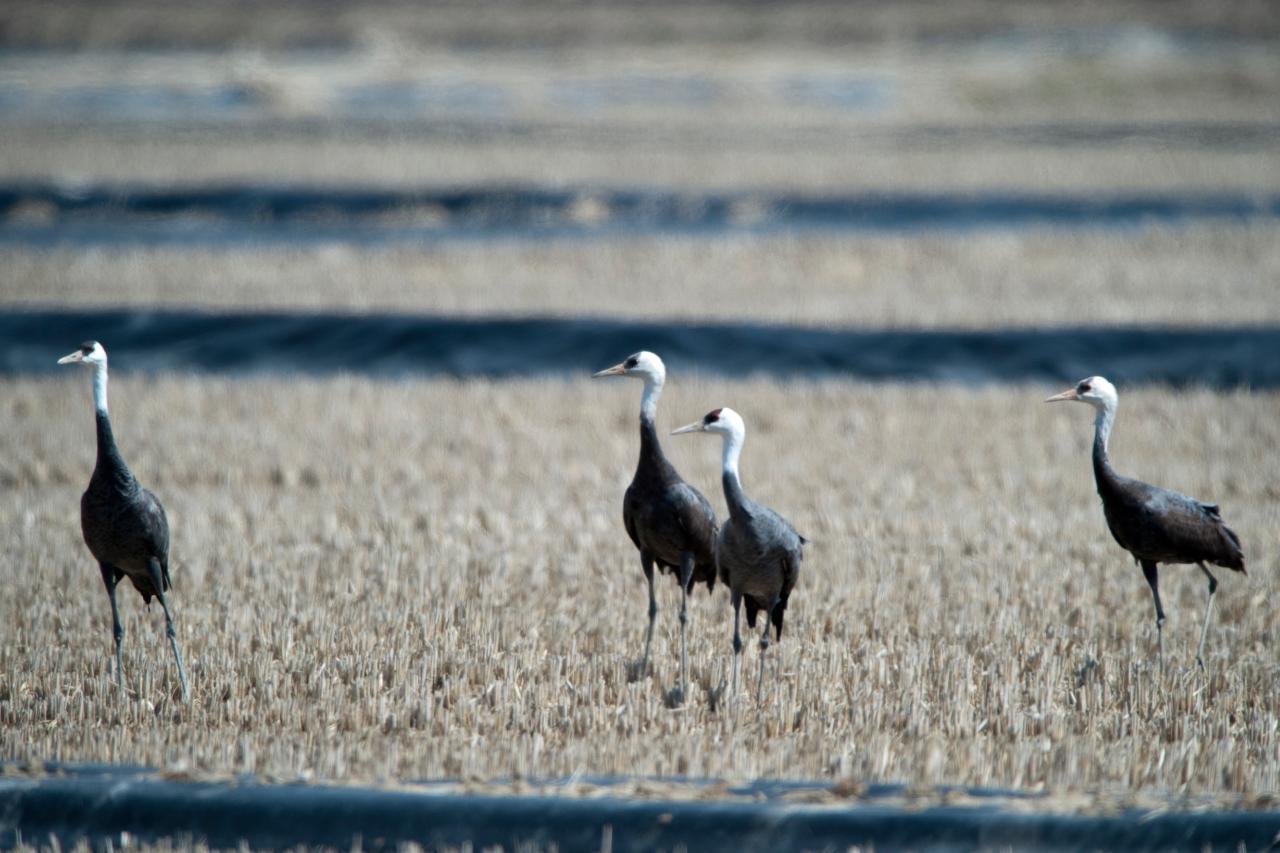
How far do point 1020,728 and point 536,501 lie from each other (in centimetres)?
560

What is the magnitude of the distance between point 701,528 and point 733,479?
→ 2.45 feet

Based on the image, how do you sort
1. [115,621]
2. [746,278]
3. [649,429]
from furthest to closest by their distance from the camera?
[746,278] → [649,429] → [115,621]

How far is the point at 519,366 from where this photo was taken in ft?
57.0

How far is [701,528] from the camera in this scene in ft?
25.0

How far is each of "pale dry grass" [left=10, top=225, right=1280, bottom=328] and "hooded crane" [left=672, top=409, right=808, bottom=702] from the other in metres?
11.0

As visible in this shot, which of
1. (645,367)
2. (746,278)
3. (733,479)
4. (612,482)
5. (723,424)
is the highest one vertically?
(746,278)

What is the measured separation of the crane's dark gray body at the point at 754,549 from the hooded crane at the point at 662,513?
14.8 inches

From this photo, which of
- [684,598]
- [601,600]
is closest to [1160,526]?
[684,598]

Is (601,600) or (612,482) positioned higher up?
(612,482)

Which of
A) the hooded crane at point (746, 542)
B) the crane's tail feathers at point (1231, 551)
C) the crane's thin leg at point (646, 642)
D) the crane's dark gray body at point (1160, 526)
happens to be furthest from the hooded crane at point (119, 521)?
the crane's tail feathers at point (1231, 551)

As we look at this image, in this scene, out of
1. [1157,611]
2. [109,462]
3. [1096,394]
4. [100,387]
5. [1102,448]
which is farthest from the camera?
[1096,394]

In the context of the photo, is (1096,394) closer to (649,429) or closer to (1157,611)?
(1157,611)

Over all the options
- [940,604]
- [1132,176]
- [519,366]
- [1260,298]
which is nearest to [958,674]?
[940,604]

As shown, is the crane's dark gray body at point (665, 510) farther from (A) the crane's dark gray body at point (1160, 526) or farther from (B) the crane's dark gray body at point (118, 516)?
(B) the crane's dark gray body at point (118, 516)
